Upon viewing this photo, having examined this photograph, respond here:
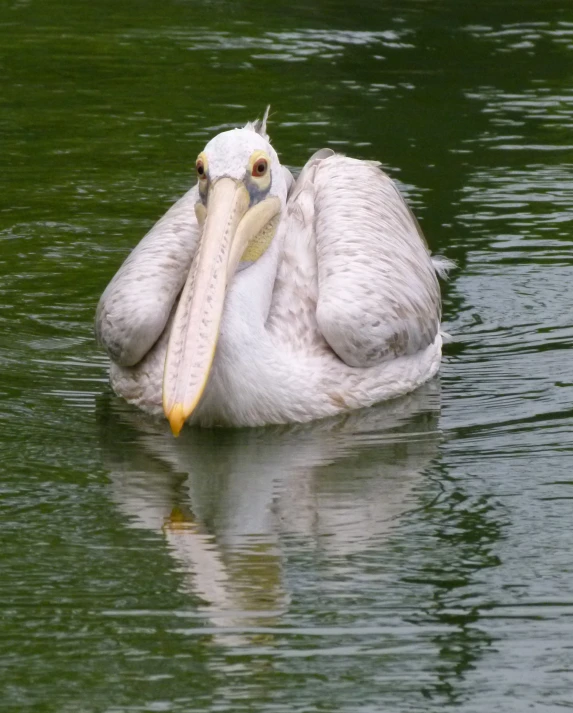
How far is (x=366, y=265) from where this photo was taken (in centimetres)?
592

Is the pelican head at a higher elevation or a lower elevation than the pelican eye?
lower

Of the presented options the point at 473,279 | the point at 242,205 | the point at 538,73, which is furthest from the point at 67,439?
the point at 538,73

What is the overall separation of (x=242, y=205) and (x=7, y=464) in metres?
1.22

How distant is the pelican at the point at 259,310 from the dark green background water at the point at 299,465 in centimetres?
14

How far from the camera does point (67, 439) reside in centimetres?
543

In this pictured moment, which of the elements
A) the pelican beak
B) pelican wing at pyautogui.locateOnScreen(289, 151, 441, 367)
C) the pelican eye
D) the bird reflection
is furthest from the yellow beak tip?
the pelican eye

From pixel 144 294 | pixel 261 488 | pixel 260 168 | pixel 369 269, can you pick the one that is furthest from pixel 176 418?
pixel 369 269

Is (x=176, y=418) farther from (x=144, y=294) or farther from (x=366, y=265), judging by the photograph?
(x=366, y=265)

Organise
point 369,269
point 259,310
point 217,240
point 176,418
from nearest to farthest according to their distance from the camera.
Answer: point 176,418 < point 217,240 < point 259,310 < point 369,269

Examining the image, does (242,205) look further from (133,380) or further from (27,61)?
(27,61)

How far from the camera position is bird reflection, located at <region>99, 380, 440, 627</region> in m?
4.22

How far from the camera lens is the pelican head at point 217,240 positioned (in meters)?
4.99

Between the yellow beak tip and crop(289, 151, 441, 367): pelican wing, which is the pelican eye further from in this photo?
the yellow beak tip

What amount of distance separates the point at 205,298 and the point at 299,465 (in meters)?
0.62
